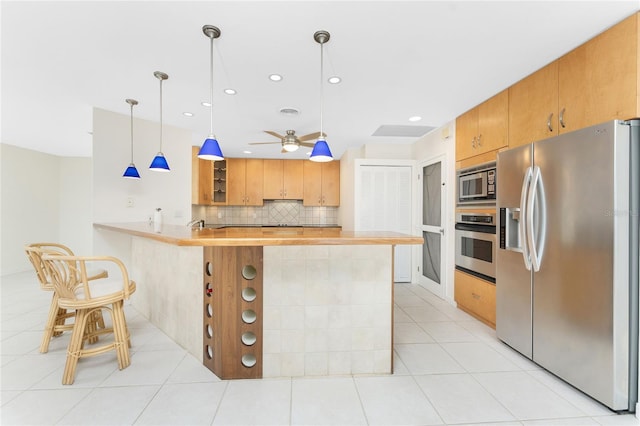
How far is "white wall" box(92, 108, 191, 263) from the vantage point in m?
3.25

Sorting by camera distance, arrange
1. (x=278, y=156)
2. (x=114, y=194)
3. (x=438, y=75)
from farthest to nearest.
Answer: (x=278, y=156) < (x=114, y=194) < (x=438, y=75)

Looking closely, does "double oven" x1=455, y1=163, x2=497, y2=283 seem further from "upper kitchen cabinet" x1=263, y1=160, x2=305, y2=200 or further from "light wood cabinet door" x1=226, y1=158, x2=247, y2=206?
"light wood cabinet door" x1=226, y1=158, x2=247, y2=206

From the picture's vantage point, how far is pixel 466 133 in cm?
316

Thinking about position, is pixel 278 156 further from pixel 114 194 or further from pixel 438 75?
pixel 438 75

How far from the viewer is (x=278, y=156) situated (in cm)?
557

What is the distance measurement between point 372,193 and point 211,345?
3234 mm

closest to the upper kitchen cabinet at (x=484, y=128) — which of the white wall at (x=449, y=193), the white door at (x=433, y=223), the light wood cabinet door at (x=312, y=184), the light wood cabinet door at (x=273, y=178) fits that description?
the white wall at (x=449, y=193)

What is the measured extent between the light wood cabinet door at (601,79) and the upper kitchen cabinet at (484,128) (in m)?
0.57

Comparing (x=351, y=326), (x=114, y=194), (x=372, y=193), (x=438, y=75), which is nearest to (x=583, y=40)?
(x=438, y=75)

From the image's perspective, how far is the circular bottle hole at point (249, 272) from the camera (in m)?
1.89

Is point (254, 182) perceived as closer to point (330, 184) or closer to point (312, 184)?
point (312, 184)

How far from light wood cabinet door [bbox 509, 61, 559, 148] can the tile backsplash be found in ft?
13.1

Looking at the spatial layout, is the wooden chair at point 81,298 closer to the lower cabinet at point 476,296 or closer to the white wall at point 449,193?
the lower cabinet at point 476,296

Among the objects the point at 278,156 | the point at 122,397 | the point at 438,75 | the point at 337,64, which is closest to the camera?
the point at 122,397
